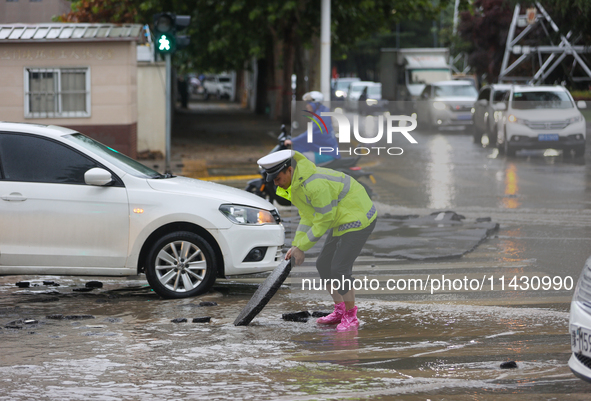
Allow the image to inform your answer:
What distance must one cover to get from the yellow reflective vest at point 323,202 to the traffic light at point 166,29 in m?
10.6

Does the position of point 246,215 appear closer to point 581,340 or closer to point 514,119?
point 581,340

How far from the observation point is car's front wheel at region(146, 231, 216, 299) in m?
7.66

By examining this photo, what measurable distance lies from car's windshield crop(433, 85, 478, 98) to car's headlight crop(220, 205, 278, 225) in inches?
1011

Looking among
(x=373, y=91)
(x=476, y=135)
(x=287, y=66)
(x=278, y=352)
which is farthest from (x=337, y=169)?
(x=373, y=91)

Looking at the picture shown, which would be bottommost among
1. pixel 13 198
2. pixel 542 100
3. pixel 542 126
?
pixel 13 198

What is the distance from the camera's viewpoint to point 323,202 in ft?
20.5

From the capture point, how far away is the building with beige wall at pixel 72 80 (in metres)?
A: 18.6

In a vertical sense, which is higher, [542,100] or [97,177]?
[542,100]

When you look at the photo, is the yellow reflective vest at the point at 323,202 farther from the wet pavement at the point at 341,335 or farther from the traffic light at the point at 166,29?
the traffic light at the point at 166,29

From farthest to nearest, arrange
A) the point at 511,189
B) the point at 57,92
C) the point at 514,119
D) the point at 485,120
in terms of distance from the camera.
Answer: the point at 485,120 < the point at 57,92 < the point at 514,119 < the point at 511,189

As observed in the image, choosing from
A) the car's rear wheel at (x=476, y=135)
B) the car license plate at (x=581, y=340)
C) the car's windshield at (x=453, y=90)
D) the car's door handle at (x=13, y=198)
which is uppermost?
the car's windshield at (x=453, y=90)

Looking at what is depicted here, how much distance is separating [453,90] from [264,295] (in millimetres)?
27697

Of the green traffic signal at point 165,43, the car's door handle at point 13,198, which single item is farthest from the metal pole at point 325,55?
the car's door handle at point 13,198

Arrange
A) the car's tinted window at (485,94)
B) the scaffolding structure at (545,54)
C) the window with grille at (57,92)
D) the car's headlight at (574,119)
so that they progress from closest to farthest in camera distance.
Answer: the car's headlight at (574,119)
the window with grille at (57,92)
the car's tinted window at (485,94)
the scaffolding structure at (545,54)
